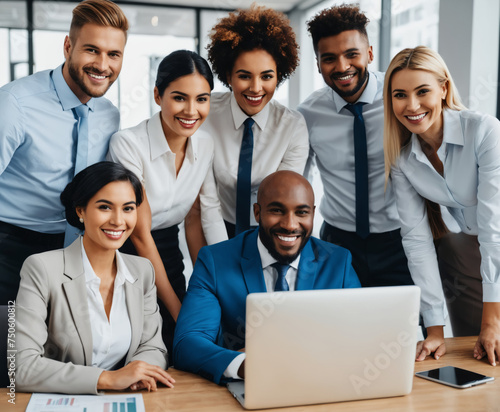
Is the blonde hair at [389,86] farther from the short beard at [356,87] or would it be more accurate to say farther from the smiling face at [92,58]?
the smiling face at [92,58]

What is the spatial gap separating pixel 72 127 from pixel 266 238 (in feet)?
3.16

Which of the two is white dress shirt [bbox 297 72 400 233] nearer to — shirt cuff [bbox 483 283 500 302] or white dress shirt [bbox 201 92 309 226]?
white dress shirt [bbox 201 92 309 226]

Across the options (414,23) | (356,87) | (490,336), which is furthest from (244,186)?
(414,23)

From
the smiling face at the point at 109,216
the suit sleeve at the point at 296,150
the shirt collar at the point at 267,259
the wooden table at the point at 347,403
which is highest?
the suit sleeve at the point at 296,150

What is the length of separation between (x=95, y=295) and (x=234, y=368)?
1.79ft

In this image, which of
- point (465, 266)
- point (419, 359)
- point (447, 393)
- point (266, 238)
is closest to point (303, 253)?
point (266, 238)

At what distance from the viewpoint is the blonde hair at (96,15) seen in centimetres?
227

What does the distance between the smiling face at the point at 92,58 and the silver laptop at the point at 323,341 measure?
54.8 inches

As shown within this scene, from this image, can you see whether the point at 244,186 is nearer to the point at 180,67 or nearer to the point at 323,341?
the point at 180,67

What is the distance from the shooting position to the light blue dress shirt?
2.22 meters

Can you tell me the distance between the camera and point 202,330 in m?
1.79

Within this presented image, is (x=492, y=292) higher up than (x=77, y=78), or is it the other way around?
(x=77, y=78)

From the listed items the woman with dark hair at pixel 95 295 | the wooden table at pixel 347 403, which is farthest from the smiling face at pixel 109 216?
the wooden table at pixel 347 403

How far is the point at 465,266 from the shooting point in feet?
7.77
